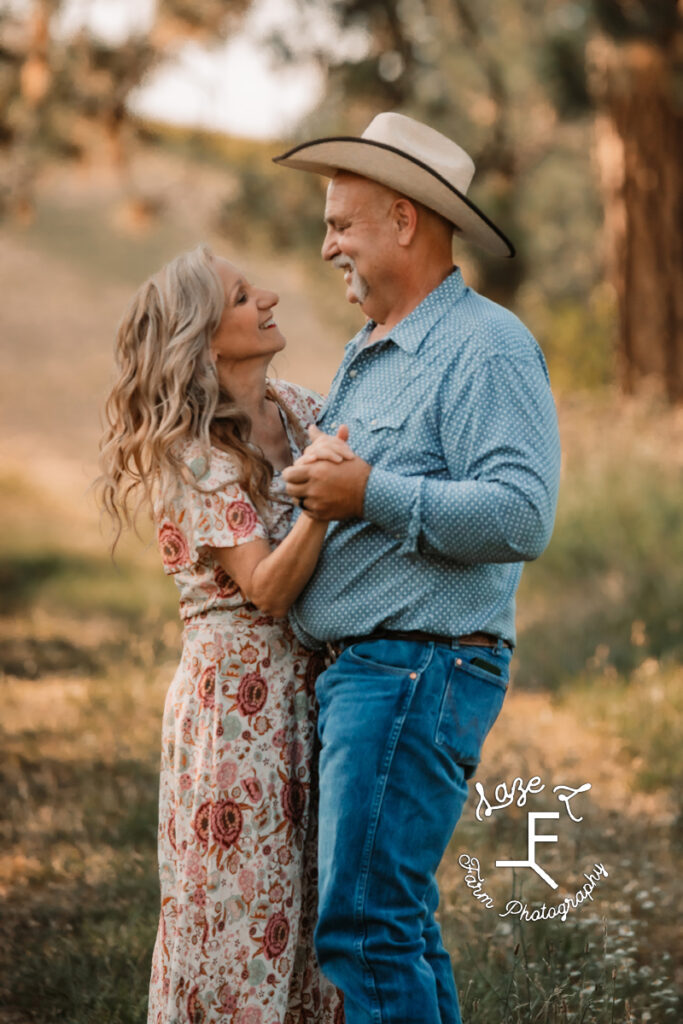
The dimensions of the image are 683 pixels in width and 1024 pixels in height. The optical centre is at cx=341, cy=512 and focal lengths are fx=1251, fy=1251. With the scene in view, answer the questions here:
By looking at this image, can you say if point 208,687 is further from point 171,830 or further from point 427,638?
point 427,638

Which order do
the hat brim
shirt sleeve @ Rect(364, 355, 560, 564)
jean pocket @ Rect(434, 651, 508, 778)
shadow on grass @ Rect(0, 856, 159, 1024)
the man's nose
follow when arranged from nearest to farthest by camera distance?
1. shirt sleeve @ Rect(364, 355, 560, 564)
2. jean pocket @ Rect(434, 651, 508, 778)
3. the hat brim
4. the man's nose
5. shadow on grass @ Rect(0, 856, 159, 1024)

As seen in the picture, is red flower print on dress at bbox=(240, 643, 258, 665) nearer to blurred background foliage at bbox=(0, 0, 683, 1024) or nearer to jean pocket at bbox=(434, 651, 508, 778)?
jean pocket at bbox=(434, 651, 508, 778)

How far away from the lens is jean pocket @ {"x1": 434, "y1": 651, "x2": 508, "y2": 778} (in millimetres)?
2637

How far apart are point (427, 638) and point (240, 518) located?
1.68 feet

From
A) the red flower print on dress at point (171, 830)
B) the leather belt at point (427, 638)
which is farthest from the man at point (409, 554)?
the red flower print on dress at point (171, 830)

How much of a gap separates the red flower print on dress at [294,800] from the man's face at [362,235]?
1.12m

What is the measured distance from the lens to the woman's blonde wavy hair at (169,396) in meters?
2.88

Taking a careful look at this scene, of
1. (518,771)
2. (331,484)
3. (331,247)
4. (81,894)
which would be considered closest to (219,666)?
(331,484)

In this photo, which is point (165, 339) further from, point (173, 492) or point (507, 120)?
point (507, 120)

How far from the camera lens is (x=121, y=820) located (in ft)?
16.5

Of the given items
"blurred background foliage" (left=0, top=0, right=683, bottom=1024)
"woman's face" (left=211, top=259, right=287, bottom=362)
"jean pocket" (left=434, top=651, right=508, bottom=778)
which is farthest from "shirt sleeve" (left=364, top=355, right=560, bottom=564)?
"blurred background foliage" (left=0, top=0, right=683, bottom=1024)

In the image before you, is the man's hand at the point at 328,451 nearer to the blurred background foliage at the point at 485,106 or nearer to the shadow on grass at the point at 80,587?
the shadow on grass at the point at 80,587

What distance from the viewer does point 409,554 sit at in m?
2.65

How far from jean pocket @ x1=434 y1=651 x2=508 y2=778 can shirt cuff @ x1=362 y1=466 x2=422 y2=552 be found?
33 centimetres
